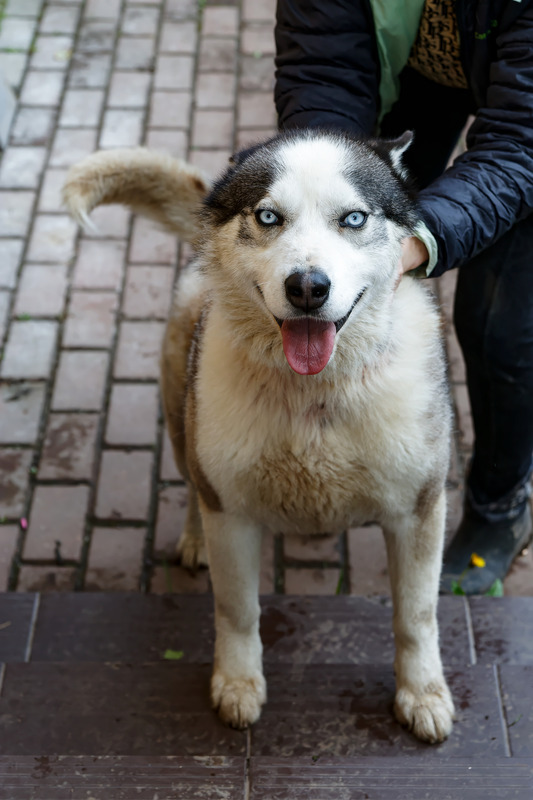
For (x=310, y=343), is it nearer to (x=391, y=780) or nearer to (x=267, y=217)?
(x=267, y=217)

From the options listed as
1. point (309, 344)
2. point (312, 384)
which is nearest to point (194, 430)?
point (312, 384)

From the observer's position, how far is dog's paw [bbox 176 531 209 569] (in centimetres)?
317

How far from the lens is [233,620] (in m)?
2.47

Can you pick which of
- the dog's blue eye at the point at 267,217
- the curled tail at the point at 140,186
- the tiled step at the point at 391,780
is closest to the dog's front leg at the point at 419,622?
the tiled step at the point at 391,780

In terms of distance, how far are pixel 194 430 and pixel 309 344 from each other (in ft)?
1.68

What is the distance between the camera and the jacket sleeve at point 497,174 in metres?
2.23

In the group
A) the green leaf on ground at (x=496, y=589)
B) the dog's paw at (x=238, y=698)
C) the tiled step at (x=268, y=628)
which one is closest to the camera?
the dog's paw at (x=238, y=698)

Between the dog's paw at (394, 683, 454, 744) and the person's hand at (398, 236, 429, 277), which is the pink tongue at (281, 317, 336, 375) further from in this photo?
the dog's paw at (394, 683, 454, 744)

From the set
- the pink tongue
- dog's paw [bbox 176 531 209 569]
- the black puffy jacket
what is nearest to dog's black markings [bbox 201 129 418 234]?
the black puffy jacket

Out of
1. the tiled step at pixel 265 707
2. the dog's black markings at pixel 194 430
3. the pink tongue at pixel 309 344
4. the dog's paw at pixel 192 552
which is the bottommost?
the dog's paw at pixel 192 552

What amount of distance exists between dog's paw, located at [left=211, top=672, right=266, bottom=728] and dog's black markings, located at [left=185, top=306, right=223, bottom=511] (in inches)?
21.2

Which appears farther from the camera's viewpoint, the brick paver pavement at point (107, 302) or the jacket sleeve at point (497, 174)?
the brick paver pavement at point (107, 302)

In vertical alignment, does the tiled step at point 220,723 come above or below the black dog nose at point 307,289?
below

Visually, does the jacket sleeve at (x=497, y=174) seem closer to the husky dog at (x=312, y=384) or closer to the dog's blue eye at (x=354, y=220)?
the husky dog at (x=312, y=384)
